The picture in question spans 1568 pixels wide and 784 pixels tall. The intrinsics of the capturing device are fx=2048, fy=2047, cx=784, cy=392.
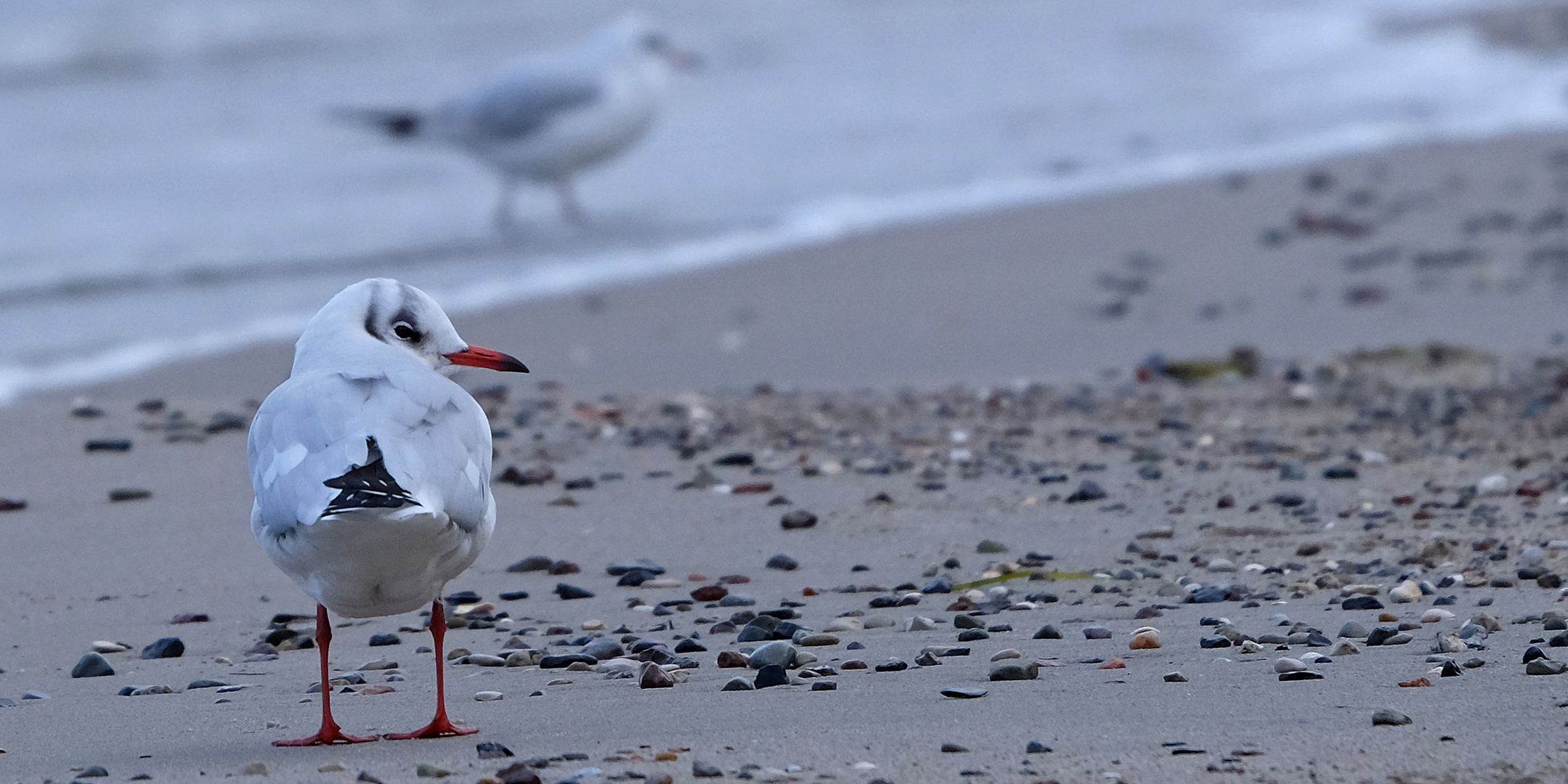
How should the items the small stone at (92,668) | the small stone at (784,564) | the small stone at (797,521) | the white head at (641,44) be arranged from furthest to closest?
the white head at (641,44) → the small stone at (797,521) → the small stone at (784,564) → the small stone at (92,668)

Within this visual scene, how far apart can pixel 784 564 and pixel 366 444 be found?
1.67 m

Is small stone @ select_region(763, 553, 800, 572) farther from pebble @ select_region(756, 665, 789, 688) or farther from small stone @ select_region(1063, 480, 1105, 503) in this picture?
pebble @ select_region(756, 665, 789, 688)

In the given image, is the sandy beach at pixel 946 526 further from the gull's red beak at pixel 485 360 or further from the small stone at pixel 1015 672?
the gull's red beak at pixel 485 360

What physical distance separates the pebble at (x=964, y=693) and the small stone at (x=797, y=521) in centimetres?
161

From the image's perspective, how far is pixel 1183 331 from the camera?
7.46 metres

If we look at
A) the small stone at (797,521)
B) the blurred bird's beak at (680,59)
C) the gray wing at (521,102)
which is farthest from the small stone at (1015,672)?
the blurred bird's beak at (680,59)

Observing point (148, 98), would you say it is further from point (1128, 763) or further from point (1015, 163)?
point (1128, 763)

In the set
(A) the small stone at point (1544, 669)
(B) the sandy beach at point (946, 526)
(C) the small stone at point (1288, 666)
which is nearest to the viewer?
(B) the sandy beach at point (946, 526)

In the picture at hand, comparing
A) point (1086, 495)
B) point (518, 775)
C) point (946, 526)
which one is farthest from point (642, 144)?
point (518, 775)

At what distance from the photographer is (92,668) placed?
393cm

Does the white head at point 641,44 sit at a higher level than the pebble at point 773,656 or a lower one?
higher

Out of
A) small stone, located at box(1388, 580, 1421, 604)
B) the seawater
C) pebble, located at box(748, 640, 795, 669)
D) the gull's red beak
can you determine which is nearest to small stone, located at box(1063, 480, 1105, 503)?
small stone, located at box(1388, 580, 1421, 604)

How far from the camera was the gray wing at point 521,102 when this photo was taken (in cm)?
1114

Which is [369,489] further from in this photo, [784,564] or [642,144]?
[642,144]
